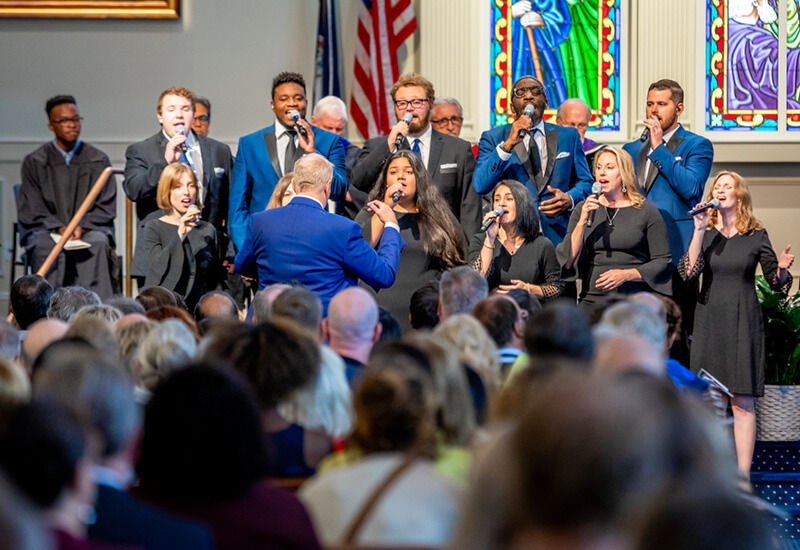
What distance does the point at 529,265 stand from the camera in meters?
5.58

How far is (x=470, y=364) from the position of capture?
3.14 m

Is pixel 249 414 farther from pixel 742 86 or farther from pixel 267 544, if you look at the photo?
pixel 742 86

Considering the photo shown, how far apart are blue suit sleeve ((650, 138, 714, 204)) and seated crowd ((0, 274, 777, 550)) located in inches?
81.3

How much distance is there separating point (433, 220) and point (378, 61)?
12.4ft

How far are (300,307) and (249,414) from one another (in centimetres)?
184

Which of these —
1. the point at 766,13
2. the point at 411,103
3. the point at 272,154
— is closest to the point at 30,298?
the point at 272,154

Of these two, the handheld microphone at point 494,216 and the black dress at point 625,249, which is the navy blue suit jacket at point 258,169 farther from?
the black dress at point 625,249

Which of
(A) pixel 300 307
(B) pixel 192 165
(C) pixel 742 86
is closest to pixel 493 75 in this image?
(C) pixel 742 86

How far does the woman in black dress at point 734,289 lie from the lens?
5.55 meters

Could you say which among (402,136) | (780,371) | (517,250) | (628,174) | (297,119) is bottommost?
(780,371)

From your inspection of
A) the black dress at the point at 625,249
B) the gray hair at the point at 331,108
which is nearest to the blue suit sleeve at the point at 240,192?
the gray hair at the point at 331,108

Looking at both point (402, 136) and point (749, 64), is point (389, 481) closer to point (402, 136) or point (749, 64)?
point (402, 136)

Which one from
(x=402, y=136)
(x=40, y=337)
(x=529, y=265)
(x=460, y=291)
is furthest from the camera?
(x=402, y=136)

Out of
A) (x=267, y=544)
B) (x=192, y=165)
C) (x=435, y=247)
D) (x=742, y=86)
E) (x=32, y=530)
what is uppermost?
(x=742, y=86)
